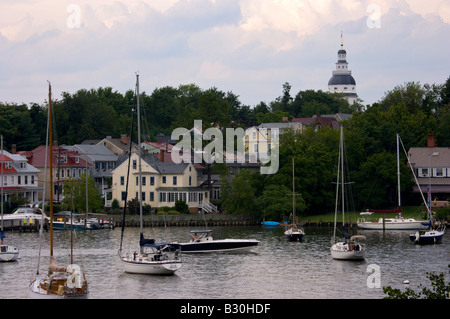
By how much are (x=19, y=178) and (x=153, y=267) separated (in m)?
59.1

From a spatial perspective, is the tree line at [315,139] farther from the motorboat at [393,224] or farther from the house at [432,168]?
the motorboat at [393,224]

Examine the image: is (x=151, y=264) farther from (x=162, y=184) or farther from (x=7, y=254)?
(x=162, y=184)

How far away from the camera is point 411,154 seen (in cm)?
10694

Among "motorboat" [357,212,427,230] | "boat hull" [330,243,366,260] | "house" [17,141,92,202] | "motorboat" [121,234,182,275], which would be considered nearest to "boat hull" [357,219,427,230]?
"motorboat" [357,212,427,230]

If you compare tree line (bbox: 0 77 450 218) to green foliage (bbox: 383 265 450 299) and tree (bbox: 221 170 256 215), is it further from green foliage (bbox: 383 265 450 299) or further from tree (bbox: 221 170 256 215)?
green foliage (bbox: 383 265 450 299)

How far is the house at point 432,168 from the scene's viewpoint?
10131 cm

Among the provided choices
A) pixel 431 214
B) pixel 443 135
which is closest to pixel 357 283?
pixel 431 214

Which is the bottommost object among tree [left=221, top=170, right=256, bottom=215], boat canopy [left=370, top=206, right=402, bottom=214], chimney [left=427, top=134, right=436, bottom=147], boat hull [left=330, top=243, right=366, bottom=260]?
boat hull [left=330, top=243, right=366, bottom=260]

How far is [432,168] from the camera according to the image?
104812 mm

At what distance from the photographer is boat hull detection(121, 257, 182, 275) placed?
5491 centimetres

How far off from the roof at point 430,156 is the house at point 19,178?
5068 centimetres

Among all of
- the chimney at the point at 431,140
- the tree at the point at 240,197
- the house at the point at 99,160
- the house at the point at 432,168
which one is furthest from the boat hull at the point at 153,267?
the house at the point at 99,160

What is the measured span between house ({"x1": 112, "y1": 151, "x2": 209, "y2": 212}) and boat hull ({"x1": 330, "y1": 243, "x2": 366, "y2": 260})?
40.2 m
